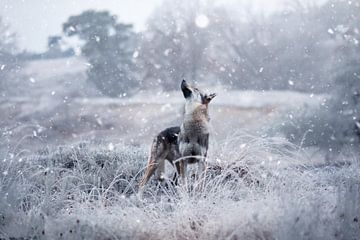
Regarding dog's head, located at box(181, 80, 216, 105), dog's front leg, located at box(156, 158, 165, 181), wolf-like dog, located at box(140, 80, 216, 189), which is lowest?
dog's front leg, located at box(156, 158, 165, 181)

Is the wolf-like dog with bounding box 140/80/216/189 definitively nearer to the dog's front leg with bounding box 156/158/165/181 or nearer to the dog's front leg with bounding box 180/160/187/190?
the dog's front leg with bounding box 180/160/187/190

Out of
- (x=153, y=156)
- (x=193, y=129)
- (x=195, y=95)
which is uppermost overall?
(x=195, y=95)

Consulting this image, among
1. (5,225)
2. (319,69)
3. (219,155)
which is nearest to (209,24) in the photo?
(319,69)

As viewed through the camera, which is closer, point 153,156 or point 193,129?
point 193,129

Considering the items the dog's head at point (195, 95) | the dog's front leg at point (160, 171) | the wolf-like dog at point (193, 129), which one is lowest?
the dog's front leg at point (160, 171)

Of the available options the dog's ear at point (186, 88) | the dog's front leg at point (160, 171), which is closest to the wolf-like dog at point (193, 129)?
the dog's ear at point (186, 88)

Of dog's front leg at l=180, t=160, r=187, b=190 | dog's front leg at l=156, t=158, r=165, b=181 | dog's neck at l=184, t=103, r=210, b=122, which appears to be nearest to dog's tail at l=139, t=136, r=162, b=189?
dog's front leg at l=156, t=158, r=165, b=181

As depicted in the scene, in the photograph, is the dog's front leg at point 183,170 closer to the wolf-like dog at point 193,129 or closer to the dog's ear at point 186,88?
the wolf-like dog at point 193,129

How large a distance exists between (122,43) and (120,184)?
752 cm

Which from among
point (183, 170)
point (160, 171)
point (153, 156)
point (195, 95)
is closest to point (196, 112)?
point (195, 95)

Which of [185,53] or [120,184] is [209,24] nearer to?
[185,53]

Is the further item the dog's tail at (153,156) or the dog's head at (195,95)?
the dog's tail at (153,156)

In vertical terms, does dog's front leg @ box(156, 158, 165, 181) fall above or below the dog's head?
below

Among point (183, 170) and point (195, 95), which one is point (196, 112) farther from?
point (183, 170)
